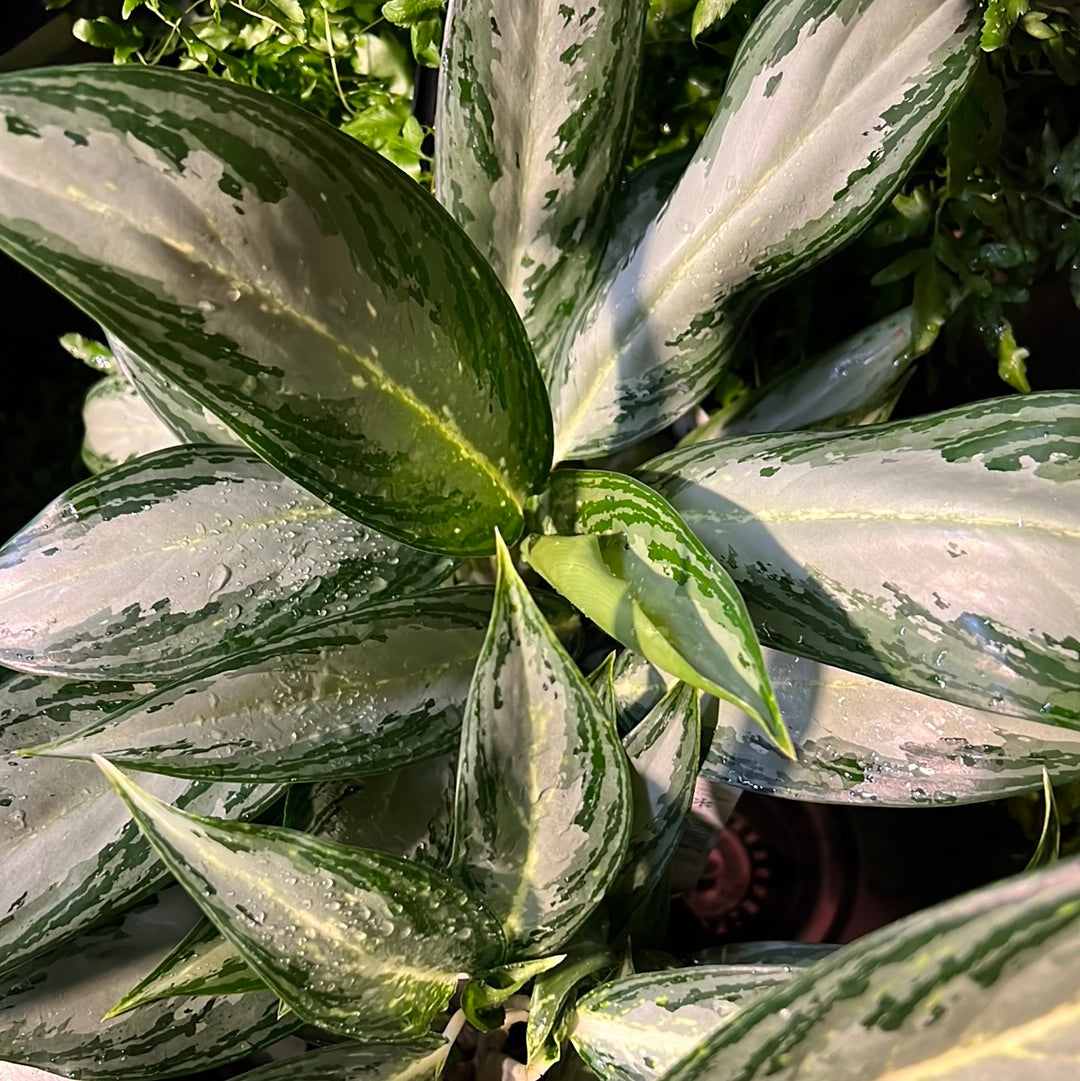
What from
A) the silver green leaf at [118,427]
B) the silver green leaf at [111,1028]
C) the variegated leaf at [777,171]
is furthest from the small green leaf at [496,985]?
the silver green leaf at [118,427]

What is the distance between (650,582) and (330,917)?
16cm

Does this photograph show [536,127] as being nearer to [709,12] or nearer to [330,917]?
[709,12]

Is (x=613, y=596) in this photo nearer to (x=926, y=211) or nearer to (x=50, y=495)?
(x=926, y=211)

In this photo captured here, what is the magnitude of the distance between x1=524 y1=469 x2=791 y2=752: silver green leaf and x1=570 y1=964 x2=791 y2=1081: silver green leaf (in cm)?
14

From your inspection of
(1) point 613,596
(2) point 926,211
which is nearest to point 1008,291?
(2) point 926,211

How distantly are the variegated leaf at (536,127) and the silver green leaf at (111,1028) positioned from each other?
0.39m

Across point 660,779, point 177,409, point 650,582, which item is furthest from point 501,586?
point 177,409

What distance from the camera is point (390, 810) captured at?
18.8 inches

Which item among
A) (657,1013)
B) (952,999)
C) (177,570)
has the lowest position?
(657,1013)

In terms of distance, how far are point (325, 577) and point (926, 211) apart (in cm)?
38

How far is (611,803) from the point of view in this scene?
0.36 meters

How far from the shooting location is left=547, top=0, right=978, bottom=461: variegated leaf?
0.37m

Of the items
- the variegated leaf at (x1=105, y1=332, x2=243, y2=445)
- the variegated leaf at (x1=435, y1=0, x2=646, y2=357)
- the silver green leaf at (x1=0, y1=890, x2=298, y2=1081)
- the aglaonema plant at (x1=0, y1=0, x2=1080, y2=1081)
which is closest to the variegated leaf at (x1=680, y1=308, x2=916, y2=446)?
the aglaonema plant at (x1=0, y1=0, x2=1080, y2=1081)

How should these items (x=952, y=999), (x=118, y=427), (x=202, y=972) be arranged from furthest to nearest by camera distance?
1. (x=118, y=427)
2. (x=202, y=972)
3. (x=952, y=999)
